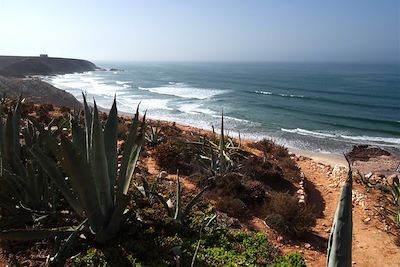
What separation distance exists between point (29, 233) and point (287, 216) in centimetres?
416

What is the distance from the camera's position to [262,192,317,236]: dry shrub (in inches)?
225

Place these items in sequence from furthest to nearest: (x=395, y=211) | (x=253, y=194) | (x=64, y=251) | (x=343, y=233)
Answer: (x=395, y=211) < (x=253, y=194) < (x=64, y=251) < (x=343, y=233)

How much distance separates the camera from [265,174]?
8.70m

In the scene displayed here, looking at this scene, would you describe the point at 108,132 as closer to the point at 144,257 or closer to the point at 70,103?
the point at 144,257

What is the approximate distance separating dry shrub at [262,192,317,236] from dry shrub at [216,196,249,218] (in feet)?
1.42

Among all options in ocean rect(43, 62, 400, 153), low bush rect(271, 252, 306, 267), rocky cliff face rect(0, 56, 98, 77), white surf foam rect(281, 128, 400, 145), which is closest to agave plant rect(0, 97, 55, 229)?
low bush rect(271, 252, 306, 267)

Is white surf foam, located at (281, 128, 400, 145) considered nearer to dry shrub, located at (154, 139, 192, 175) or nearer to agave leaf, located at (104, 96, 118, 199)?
dry shrub, located at (154, 139, 192, 175)

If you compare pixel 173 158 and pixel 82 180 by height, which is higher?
pixel 82 180

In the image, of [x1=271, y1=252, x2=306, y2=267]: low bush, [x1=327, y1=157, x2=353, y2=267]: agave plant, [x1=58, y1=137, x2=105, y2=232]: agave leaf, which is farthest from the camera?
[x1=271, y1=252, x2=306, y2=267]: low bush

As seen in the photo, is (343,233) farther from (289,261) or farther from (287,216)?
(287,216)

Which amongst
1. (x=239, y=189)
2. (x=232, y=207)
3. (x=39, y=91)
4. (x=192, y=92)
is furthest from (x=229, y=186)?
(x=192, y=92)

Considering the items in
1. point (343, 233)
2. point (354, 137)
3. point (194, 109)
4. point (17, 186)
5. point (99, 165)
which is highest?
point (343, 233)

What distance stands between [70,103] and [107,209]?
1020 inches

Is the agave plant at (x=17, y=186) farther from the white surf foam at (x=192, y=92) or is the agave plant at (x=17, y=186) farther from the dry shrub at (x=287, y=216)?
the white surf foam at (x=192, y=92)
